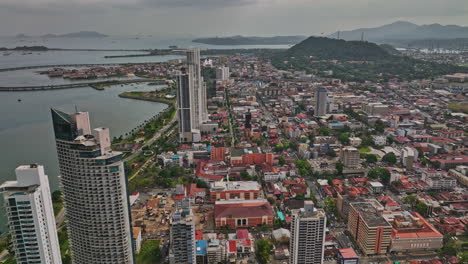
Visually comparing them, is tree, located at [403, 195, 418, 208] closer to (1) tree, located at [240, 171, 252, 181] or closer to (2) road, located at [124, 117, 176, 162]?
(1) tree, located at [240, 171, 252, 181]

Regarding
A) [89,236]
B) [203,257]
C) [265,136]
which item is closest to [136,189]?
[203,257]

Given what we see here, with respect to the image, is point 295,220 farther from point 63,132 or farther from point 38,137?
point 38,137

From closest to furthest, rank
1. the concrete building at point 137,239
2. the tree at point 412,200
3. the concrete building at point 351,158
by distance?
the concrete building at point 137,239 → the tree at point 412,200 → the concrete building at point 351,158

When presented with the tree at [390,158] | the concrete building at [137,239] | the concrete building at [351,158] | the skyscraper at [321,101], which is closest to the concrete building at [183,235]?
the concrete building at [137,239]

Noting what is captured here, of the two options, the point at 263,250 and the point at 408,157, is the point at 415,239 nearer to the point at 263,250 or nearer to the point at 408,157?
the point at 263,250

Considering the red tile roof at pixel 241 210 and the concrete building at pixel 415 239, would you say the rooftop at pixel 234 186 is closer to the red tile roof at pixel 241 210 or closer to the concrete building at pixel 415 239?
the red tile roof at pixel 241 210
